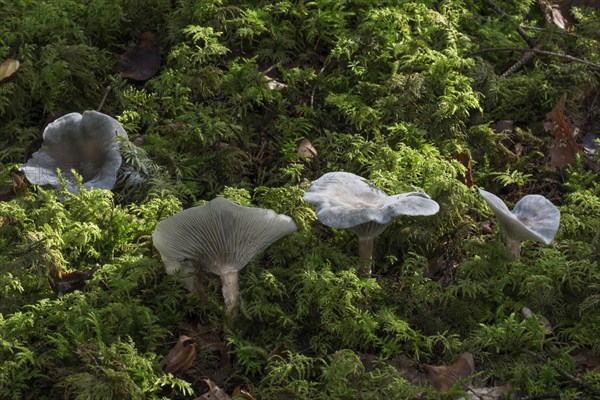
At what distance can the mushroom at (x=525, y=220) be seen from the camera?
3500 millimetres

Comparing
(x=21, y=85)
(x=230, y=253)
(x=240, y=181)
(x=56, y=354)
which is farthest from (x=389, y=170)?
(x=21, y=85)

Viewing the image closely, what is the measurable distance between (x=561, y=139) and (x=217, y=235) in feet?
7.91

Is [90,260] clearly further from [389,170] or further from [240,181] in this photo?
[389,170]

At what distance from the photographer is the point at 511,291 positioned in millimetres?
3748

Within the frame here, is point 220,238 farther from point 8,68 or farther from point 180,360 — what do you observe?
point 8,68

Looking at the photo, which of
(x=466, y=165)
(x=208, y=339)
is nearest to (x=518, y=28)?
(x=466, y=165)

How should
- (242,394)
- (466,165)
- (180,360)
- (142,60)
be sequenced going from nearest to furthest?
(242,394)
(180,360)
(466,165)
(142,60)

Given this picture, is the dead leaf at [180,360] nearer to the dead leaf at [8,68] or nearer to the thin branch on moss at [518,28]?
the dead leaf at [8,68]

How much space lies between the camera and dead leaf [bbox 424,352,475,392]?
10.5 ft

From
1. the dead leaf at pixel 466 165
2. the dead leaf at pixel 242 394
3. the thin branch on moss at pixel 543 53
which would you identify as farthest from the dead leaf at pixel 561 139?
the dead leaf at pixel 242 394

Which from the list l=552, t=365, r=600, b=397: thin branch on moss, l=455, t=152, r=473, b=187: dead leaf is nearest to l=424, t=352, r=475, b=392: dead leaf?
l=552, t=365, r=600, b=397: thin branch on moss

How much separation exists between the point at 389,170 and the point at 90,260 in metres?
1.64

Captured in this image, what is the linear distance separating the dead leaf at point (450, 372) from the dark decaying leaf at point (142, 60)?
9.18 ft

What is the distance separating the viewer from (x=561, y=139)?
15.6ft
